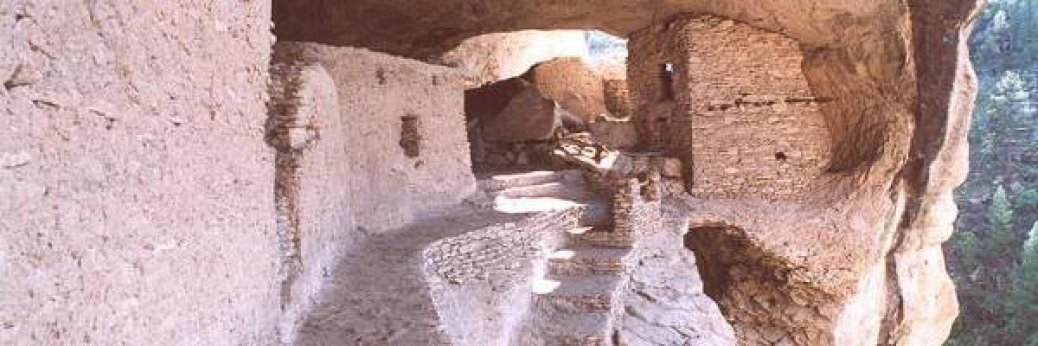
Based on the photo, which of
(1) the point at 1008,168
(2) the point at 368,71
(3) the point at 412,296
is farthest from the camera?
(1) the point at 1008,168

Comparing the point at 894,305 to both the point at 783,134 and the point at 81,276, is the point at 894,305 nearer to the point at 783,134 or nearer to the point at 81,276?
the point at 783,134

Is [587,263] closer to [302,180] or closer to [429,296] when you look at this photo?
[429,296]

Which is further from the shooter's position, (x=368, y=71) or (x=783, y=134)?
(x=783, y=134)

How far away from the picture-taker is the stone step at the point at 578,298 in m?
7.16

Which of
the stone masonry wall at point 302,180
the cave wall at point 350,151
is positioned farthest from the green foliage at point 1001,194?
the stone masonry wall at point 302,180

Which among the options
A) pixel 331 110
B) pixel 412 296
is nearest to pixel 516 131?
pixel 331 110

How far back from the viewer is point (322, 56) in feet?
21.6

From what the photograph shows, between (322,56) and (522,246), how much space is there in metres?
2.80

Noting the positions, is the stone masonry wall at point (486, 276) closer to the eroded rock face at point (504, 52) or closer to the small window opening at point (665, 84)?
the eroded rock face at point (504, 52)

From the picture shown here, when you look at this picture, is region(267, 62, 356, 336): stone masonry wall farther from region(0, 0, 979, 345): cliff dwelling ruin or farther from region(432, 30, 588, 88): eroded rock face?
region(432, 30, 588, 88): eroded rock face

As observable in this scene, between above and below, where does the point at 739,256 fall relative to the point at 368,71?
below

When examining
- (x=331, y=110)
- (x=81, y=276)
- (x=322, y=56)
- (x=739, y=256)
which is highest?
(x=322, y=56)

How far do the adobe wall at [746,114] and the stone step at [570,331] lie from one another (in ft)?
14.6

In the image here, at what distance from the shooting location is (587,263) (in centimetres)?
812
